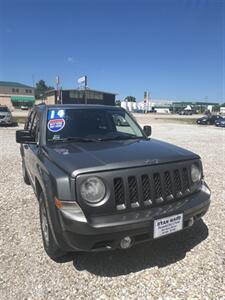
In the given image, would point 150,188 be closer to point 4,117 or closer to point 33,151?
point 33,151

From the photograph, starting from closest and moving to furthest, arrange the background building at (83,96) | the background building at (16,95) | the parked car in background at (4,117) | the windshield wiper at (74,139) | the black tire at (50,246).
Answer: the black tire at (50,246), the windshield wiper at (74,139), the parked car in background at (4,117), the background building at (83,96), the background building at (16,95)

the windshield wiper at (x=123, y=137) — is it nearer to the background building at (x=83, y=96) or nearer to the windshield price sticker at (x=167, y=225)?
the windshield price sticker at (x=167, y=225)

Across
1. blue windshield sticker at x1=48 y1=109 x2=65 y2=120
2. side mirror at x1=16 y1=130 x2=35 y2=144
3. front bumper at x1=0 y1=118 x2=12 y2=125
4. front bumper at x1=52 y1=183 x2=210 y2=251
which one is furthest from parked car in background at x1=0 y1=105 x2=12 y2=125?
front bumper at x1=52 y1=183 x2=210 y2=251

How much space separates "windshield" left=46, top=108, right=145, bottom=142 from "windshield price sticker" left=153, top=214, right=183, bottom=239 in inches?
58.1

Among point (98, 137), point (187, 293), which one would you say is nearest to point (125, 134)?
point (98, 137)

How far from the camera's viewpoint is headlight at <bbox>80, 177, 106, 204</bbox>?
97.0 inches

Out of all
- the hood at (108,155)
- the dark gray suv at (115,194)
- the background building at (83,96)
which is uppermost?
the background building at (83,96)

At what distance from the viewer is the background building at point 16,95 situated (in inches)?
3273

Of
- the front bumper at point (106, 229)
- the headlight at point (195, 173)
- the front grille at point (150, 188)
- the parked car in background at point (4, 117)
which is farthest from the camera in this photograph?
the parked car in background at point (4, 117)

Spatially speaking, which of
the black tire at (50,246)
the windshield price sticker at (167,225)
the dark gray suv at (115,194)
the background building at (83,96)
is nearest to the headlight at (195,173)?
the dark gray suv at (115,194)

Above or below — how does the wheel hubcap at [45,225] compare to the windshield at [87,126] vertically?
below

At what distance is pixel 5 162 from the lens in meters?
8.30

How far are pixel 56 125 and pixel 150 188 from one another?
1759 millimetres

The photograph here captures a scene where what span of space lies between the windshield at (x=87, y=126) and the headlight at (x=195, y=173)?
1.17 metres
